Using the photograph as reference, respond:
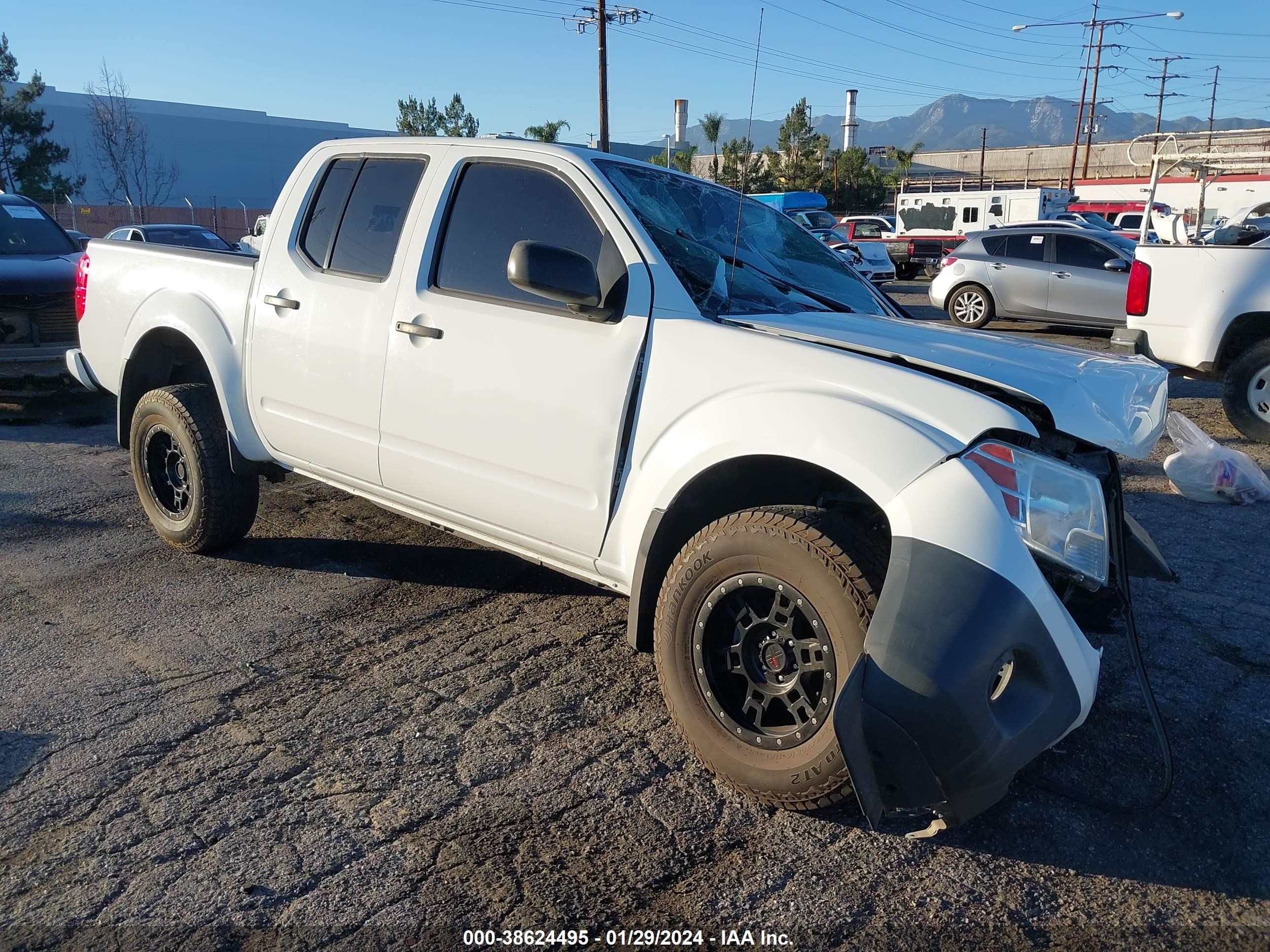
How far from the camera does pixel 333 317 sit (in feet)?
13.5

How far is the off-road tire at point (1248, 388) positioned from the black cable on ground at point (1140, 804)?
587cm

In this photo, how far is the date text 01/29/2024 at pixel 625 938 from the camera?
2348 millimetres

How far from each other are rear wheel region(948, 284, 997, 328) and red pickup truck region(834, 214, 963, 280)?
10.5 metres

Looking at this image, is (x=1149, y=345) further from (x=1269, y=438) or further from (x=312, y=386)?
(x=312, y=386)

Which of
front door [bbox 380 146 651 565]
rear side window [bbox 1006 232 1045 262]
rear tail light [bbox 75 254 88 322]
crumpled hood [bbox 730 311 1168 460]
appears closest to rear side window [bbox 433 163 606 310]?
front door [bbox 380 146 651 565]

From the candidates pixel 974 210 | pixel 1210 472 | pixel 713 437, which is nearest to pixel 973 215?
pixel 974 210

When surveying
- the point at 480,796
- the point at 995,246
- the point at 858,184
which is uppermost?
the point at 858,184

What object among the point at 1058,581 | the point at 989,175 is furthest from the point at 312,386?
the point at 989,175

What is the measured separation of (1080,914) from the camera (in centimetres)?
247

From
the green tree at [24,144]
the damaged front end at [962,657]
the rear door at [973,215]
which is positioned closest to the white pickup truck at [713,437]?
the damaged front end at [962,657]

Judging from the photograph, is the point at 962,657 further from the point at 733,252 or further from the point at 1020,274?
the point at 1020,274

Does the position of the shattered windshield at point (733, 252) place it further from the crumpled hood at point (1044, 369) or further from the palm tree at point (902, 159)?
the palm tree at point (902, 159)

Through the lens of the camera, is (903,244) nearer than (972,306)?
No

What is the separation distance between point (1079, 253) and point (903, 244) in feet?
41.9
